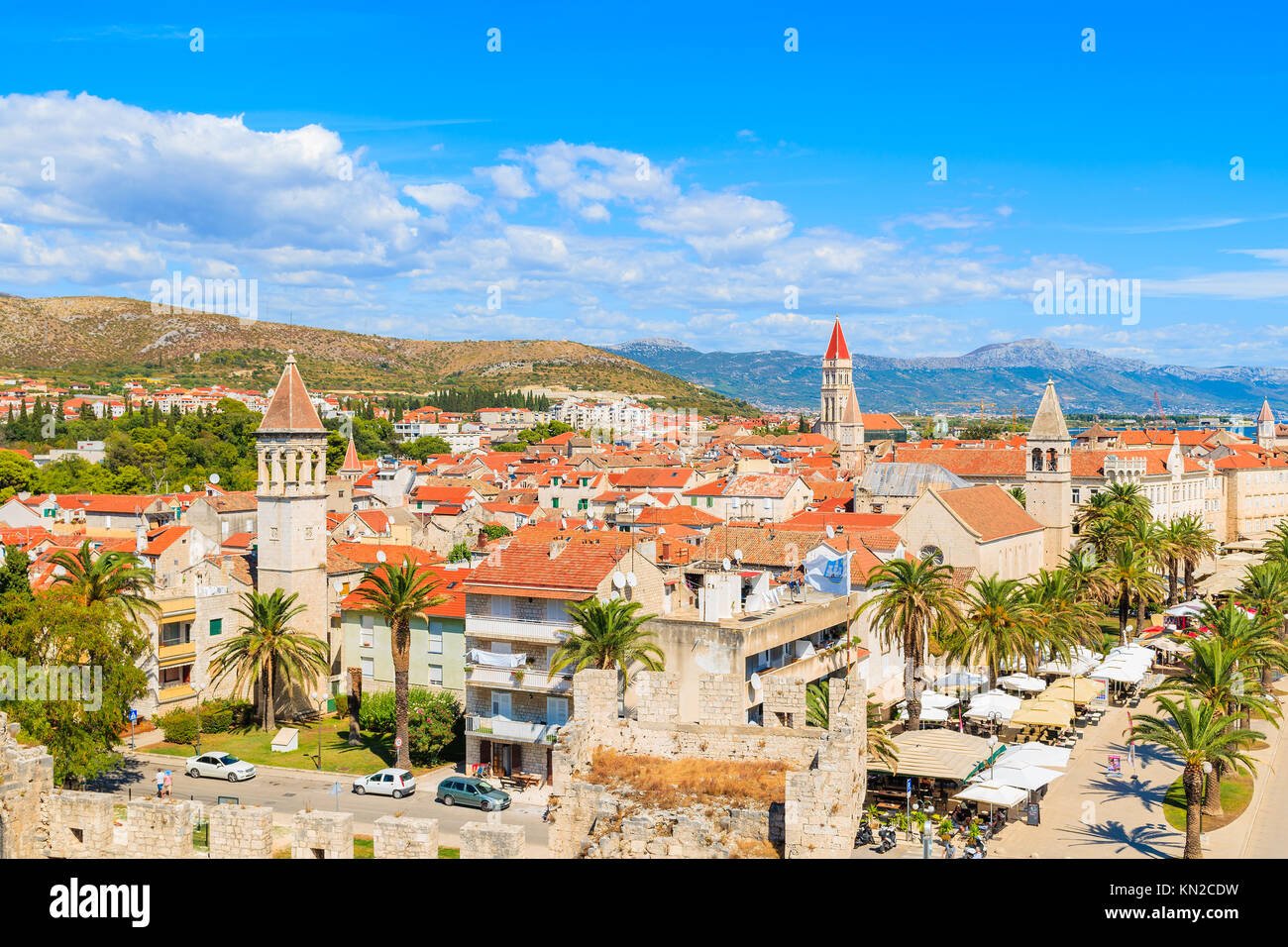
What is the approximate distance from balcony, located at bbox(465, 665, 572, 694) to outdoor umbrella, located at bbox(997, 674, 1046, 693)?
75.4 ft

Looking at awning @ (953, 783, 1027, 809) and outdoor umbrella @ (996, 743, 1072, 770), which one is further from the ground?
outdoor umbrella @ (996, 743, 1072, 770)

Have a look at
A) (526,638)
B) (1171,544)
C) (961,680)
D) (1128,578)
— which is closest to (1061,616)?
(961,680)

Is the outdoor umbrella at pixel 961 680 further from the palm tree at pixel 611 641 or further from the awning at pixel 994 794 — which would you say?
the palm tree at pixel 611 641

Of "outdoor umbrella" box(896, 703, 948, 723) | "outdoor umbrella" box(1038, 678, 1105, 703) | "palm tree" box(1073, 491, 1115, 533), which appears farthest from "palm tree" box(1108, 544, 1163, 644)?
"outdoor umbrella" box(896, 703, 948, 723)

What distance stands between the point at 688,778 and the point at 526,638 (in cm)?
2413

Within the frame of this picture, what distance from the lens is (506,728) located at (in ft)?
150

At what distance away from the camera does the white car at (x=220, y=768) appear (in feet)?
144

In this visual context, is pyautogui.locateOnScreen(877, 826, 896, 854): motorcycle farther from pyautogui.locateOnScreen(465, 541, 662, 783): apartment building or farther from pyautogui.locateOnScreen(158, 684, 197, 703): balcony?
pyautogui.locateOnScreen(158, 684, 197, 703): balcony

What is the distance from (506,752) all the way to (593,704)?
24.4 metres

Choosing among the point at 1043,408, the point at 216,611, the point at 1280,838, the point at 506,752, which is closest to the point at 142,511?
the point at 216,611

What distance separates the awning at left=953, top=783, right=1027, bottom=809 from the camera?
117 feet

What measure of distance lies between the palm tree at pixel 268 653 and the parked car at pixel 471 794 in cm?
1284

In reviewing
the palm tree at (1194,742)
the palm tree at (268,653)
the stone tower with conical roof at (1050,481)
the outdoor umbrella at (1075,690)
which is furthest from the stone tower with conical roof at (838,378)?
the palm tree at (1194,742)

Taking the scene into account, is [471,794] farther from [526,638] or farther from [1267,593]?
[1267,593]
